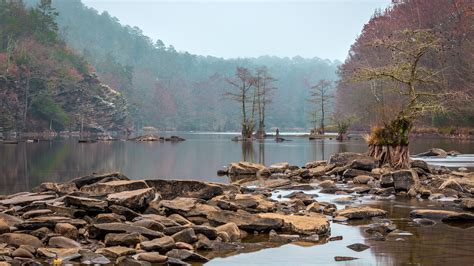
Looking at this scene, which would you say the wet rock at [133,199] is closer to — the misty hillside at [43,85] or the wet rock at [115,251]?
the wet rock at [115,251]

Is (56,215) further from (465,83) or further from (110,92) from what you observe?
(110,92)

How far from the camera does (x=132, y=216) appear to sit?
1080 centimetres

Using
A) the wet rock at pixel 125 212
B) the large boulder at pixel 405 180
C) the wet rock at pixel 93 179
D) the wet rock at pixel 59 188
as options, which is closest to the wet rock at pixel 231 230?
the wet rock at pixel 125 212

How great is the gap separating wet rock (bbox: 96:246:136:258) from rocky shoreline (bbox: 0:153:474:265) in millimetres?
15

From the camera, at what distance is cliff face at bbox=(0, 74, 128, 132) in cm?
8288

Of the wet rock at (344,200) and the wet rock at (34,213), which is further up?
the wet rock at (34,213)

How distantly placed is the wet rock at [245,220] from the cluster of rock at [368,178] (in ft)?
17.2

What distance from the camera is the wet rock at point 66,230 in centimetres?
964

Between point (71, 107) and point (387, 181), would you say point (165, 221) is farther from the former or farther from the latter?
point (71, 107)

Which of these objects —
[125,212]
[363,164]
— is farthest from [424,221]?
[363,164]

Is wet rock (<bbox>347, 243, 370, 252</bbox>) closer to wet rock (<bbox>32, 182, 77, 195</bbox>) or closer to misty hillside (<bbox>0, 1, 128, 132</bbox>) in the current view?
wet rock (<bbox>32, 182, 77, 195</bbox>)

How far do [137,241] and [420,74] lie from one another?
19760mm

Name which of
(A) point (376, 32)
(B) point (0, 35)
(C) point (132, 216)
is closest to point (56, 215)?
(C) point (132, 216)

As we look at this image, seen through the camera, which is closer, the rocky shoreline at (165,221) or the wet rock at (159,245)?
the rocky shoreline at (165,221)
